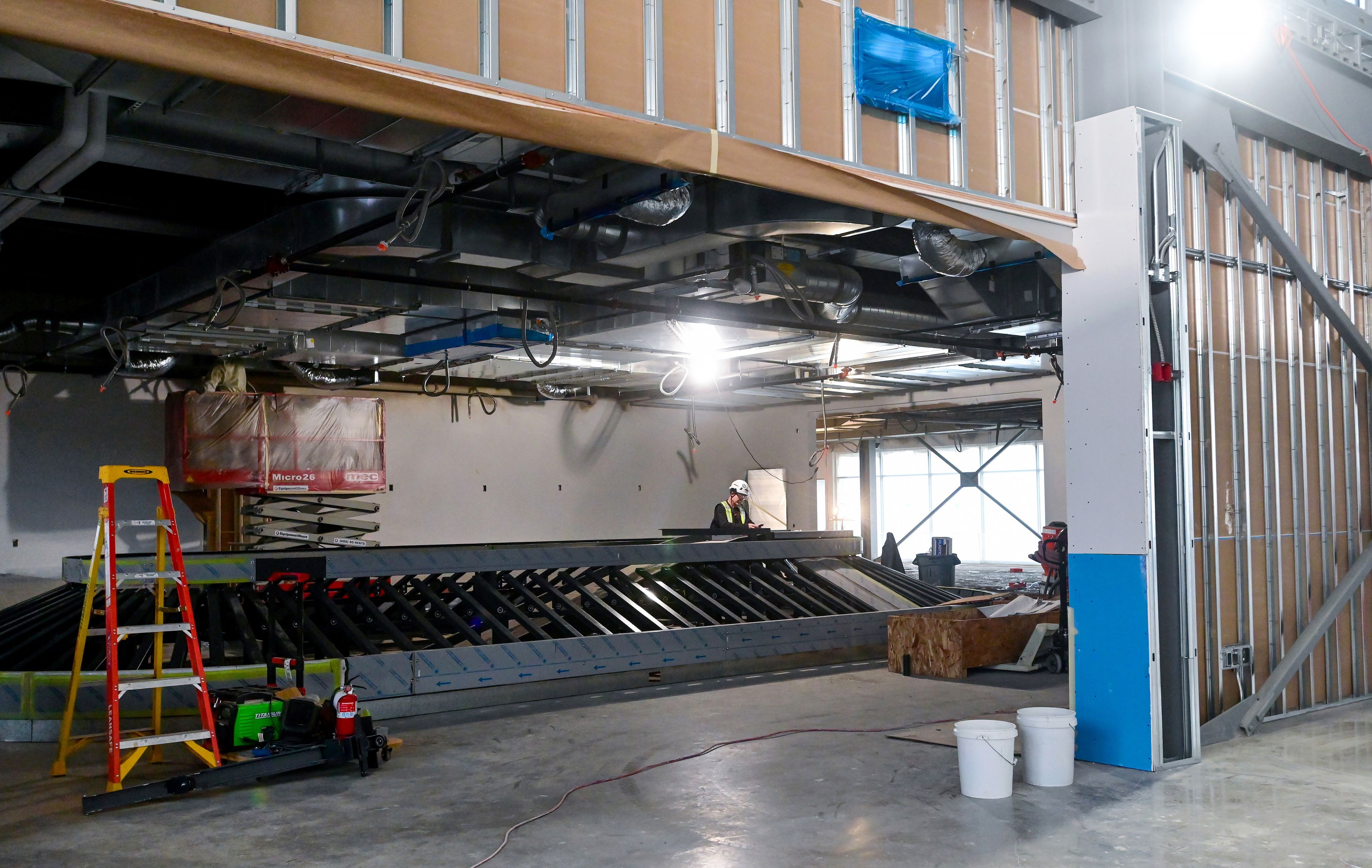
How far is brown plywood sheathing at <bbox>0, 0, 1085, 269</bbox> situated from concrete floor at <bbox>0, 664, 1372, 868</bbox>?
10.8 feet

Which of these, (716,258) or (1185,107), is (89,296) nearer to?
(716,258)

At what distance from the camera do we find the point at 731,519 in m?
14.4

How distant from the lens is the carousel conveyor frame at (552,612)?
882 cm

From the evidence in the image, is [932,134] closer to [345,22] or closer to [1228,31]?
[1228,31]

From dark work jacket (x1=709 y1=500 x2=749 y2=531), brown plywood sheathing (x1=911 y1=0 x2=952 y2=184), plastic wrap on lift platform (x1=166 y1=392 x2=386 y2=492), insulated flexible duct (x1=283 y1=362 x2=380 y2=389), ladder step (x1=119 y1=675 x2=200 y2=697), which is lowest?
ladder step (x1=119 y1=675 x2=200 y2=697)

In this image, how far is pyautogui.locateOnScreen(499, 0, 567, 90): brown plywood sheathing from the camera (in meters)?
4.80

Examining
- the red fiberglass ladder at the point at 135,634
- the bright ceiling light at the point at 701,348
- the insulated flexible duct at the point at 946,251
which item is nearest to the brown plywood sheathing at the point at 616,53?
the insulated flexible duct at the point at 946,251

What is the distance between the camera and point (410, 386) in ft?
58.9

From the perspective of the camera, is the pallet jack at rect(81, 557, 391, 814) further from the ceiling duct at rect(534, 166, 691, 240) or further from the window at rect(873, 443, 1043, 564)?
the window at rect(873, 443, 1043, 564)

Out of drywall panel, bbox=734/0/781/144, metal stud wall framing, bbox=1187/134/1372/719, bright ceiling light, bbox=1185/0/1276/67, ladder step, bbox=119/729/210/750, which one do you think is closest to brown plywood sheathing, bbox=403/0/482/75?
drywall panel, bbox=734/0/781/144

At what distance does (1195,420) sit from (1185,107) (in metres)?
2.18

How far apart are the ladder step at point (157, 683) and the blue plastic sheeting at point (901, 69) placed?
5148 millimetres

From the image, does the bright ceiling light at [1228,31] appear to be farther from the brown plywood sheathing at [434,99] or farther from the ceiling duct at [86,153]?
the ceiling duct at [86,153]

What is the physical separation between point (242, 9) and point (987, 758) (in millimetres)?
5110
